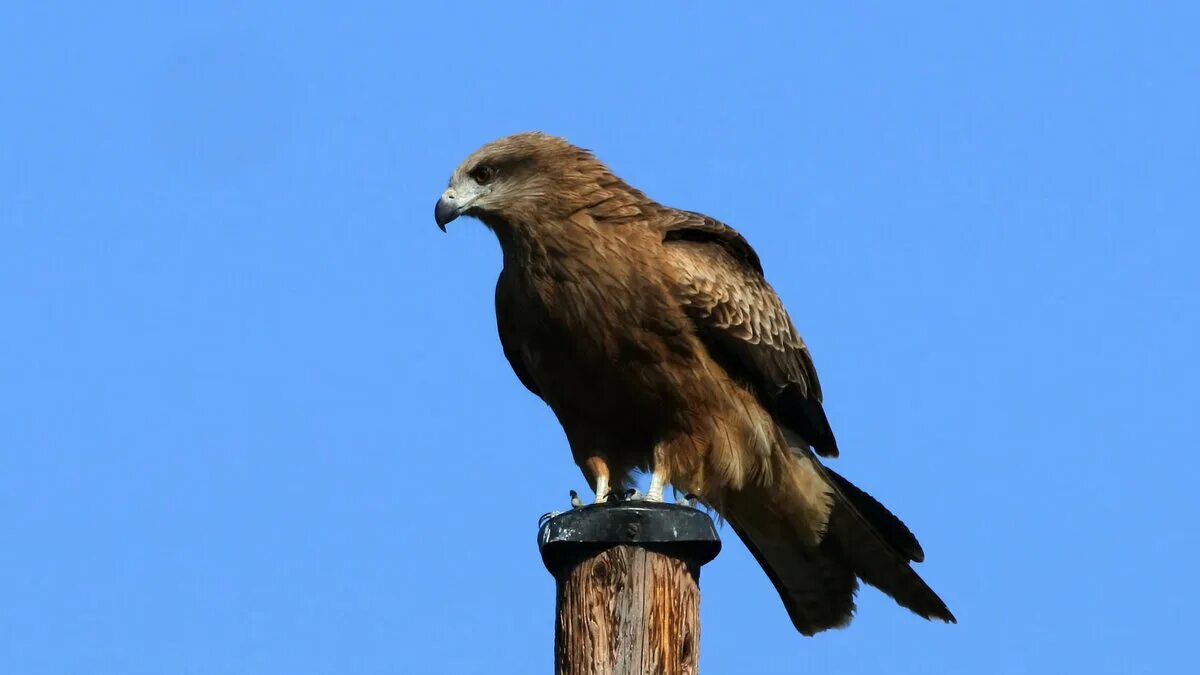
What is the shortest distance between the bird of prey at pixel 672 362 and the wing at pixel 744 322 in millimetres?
10

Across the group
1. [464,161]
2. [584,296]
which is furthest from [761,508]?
[464,161]

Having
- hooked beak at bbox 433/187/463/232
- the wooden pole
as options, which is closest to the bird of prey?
hooked beak at bbox 433/187/463/232

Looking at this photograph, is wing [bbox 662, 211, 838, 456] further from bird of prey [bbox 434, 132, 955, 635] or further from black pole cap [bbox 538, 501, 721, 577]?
black pole cap [bbox 538, 501, 721, 577]

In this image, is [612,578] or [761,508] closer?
[612,578]

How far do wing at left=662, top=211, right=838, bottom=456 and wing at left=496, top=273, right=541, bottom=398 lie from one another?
2.75 feet

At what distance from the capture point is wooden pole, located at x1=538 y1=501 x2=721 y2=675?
5.54m

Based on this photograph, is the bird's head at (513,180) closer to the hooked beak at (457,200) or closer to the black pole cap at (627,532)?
the hooked beak at (457,200)

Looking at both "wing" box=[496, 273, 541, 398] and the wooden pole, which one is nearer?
the wooden pole

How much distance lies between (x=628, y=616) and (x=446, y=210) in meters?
3.29

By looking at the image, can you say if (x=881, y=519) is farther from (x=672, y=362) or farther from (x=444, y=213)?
(x=444, y=213)

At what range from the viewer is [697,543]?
19.4 ft

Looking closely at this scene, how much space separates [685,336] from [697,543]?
2.21 meters

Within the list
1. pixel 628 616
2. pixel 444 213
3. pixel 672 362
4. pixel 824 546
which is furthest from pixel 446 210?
pixel 628 616

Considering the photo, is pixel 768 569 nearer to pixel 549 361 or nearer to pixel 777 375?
pixel 777 375
